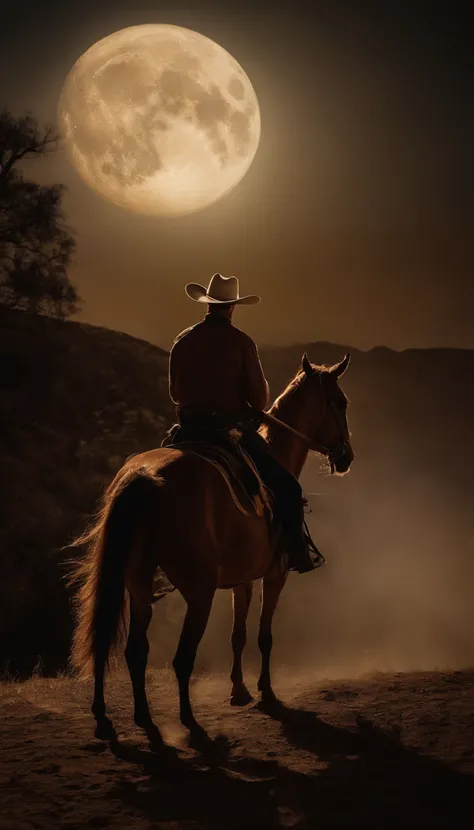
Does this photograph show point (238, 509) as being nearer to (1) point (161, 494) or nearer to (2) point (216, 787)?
(1) point (161, 494)

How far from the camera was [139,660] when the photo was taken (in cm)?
653

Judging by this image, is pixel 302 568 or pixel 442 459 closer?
pixel 302 568

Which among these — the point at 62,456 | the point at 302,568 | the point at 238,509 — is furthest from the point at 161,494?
the point at 62,456

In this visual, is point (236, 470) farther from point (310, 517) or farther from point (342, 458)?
point (310, 517)

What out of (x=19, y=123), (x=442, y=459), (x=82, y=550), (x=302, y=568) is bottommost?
(x=302, y=568)

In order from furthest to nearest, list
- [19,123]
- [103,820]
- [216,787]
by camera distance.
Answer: [19,123], [216,787], [103,820]

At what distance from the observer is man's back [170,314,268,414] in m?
7.55

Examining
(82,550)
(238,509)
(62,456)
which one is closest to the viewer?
(238,509)

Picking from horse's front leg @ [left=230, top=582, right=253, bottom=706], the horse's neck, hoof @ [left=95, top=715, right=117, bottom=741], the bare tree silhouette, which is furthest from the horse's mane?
the bare tree silhouette

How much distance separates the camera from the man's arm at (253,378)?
767cm

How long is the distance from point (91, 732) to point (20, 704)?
159 centimetres

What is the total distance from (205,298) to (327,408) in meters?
2.09

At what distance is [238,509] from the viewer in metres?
6.95

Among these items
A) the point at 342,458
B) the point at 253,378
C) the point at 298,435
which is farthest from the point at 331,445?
the point at 253,378
